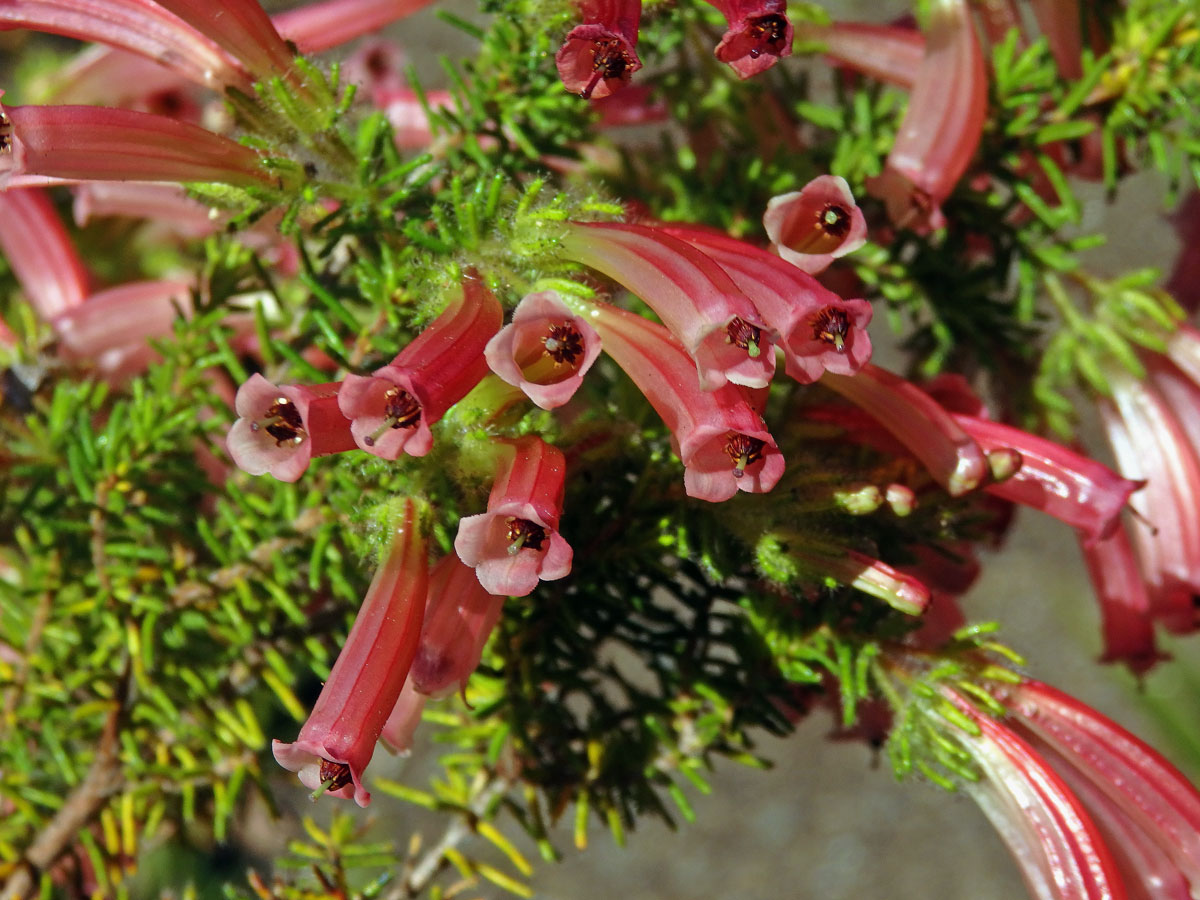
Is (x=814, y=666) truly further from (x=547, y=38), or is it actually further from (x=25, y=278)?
(x=25, y=278)

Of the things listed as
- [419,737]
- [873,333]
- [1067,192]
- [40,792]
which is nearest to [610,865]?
[419,737]

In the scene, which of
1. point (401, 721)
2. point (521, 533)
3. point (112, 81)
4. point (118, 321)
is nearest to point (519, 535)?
point (521, 533)

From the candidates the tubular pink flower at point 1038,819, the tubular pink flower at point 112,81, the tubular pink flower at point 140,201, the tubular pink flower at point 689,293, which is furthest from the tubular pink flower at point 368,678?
the tubular pink flower at point 112,81

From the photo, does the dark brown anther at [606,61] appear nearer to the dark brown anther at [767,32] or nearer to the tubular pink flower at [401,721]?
the dark brown anther at [767,32]

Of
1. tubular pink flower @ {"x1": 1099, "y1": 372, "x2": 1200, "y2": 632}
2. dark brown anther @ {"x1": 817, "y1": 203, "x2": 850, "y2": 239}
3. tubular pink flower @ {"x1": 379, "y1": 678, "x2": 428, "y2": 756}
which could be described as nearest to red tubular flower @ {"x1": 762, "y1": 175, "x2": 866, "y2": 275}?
dark brown anther @ {"x1": 817, "y1": 203, "x2": 850, "y2": 239}

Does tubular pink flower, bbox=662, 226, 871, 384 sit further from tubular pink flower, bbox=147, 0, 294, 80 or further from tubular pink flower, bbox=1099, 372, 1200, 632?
tubular pink flower, bbox=1099, 372, 1200, 632

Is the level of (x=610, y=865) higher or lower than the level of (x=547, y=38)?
lower
